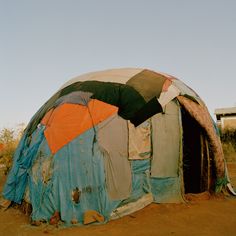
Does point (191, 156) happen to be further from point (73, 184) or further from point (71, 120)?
point (73, 184)

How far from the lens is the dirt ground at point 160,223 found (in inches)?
238

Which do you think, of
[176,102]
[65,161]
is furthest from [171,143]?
[65,161]

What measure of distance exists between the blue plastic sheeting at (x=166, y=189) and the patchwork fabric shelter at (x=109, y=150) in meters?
0.02

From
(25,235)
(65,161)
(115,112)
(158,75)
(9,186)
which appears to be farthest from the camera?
(158,75)

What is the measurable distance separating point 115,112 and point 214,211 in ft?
10.2

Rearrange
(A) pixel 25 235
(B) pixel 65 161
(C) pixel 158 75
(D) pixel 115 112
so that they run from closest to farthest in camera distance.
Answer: (A) pixel 25 235 → (B) pixel 65 161 → (D) pixel 115 112 → (C) pixel 158 75

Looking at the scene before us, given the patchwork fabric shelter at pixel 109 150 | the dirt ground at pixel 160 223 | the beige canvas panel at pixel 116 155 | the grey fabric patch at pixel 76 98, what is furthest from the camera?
the grey fabric patch at pixel 76 98

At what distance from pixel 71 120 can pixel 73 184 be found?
1.46 m

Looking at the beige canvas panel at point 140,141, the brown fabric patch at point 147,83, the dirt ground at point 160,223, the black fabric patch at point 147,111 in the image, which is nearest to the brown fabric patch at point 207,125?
the brown fabric patch at point 147,83

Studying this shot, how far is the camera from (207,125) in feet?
28.2

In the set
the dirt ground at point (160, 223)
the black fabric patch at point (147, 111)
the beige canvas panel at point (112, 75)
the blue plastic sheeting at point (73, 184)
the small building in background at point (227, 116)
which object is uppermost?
the beige canvas panel at point (112, 75)

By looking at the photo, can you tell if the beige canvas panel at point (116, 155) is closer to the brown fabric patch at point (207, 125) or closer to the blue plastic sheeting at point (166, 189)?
the blue plastic sheeting at point (166, 189)

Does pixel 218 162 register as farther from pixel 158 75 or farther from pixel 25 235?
pixel 25 235

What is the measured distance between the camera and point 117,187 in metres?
7.10
